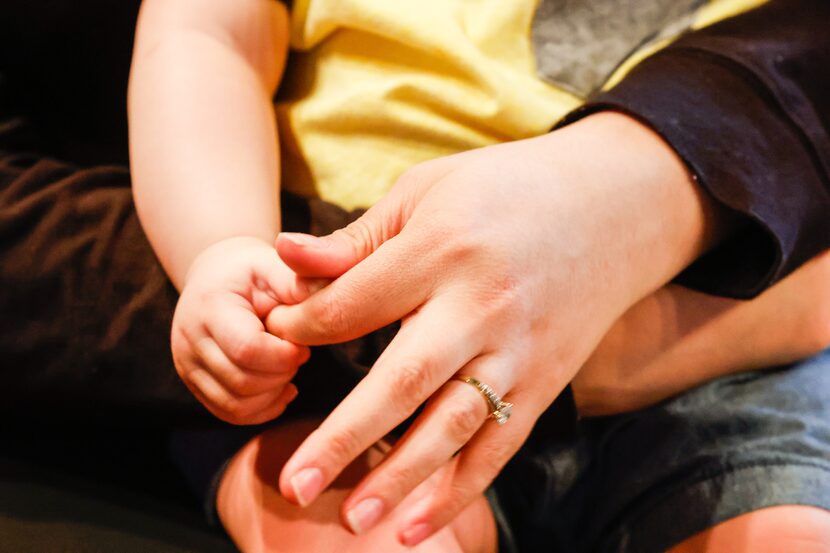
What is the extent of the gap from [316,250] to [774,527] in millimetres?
390

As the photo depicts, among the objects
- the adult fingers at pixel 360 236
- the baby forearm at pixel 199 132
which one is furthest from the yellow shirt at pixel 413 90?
the adult fingers at pixel 360 236

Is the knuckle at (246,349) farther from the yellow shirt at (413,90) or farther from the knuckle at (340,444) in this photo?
the yellow shirt at (413,90)

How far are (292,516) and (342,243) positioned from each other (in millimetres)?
A: 220

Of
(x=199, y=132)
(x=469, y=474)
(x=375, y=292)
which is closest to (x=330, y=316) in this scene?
(x=375, y=292)

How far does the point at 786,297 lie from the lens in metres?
0.55

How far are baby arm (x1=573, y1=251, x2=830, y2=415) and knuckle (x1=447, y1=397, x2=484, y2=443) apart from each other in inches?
6.8

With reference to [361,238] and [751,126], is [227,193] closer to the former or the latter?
[361,238]

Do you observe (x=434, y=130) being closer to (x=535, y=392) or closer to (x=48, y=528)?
(x=535, y=392)

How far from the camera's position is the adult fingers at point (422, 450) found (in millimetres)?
400

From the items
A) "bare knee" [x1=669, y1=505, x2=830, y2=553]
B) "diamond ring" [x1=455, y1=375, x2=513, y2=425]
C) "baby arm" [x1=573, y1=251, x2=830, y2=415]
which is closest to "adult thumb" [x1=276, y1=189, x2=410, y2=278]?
"diamond ring" [x1=455, y1=375, x2=513, y2=425]

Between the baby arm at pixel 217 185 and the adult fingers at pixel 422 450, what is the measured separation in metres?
0.10

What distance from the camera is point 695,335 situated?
1.82 feet

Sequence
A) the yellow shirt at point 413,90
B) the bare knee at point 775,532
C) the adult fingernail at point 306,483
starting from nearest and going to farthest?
the adult fingernail at point 306,483, the bare knee at point 775,532, the yellow shirt at point 413,90

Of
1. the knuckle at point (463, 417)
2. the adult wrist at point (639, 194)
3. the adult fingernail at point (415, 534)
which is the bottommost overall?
the adult fingernail at point (415, 534)
